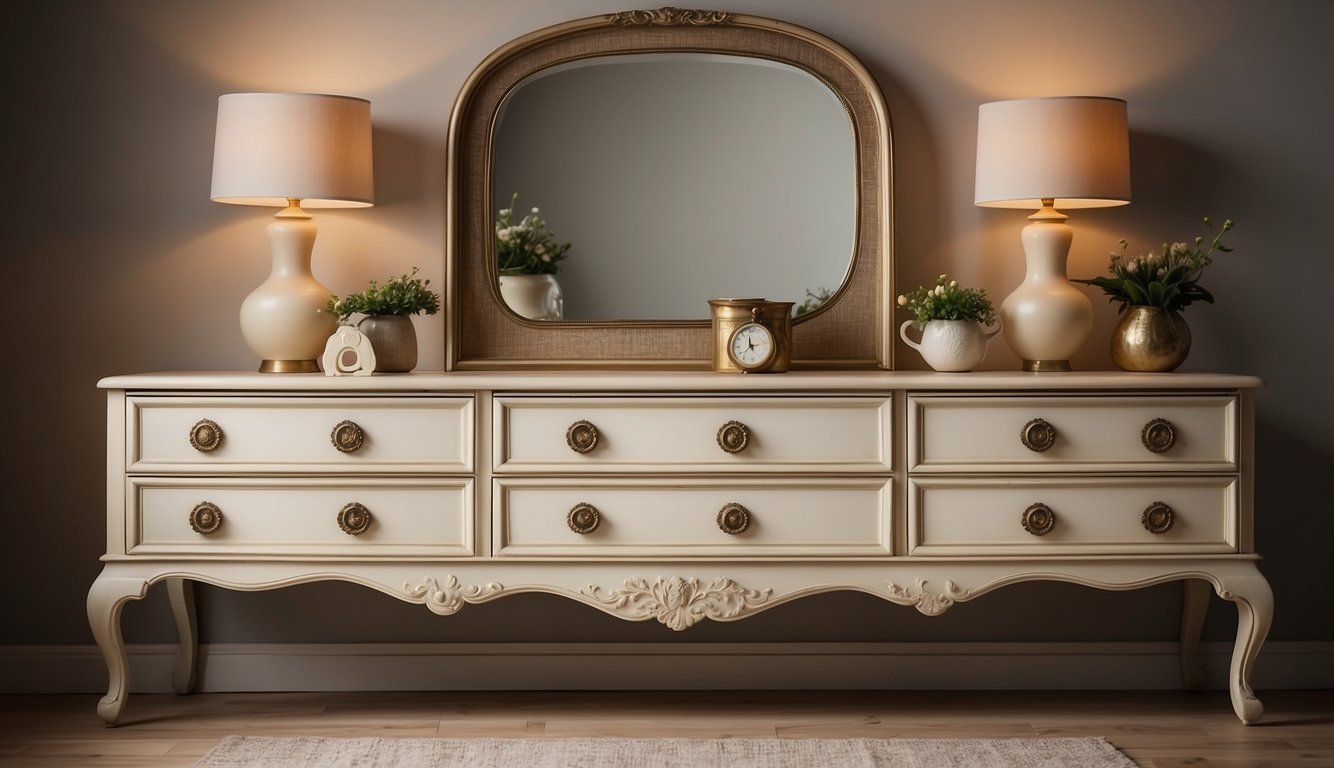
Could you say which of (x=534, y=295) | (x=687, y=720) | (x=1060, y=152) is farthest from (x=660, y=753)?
(x=1060, y=152)

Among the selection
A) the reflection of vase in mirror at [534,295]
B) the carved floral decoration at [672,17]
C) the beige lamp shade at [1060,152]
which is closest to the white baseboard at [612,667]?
the reflection of vase in mirror at [534,295]

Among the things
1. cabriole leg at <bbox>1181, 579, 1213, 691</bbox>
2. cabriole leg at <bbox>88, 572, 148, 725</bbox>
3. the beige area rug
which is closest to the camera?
the beige area rug

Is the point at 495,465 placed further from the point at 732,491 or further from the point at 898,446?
the point at 898,446

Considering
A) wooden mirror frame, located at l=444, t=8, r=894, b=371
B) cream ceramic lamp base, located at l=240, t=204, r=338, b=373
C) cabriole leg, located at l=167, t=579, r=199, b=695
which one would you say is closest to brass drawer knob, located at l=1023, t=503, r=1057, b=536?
wooden mirror frame, located at l=444, t=8, r=894, b=371

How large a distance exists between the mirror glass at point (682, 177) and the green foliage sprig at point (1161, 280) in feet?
2.11

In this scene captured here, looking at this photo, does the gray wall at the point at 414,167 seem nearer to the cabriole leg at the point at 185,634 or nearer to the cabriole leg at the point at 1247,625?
the cabriole leg at the point at 185,634

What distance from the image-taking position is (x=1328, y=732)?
261 cm

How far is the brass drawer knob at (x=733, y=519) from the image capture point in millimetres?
2408

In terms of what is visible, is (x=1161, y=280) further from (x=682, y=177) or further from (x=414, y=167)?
(x=414, y=167)

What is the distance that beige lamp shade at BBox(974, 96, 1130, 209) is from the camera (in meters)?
2.63

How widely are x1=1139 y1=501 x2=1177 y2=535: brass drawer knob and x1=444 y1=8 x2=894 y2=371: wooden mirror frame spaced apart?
2.31 ft

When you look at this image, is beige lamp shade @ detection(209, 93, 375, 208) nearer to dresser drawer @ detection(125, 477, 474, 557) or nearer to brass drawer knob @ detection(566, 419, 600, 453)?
dresser drawer @ detection(125, 477, 474, 557)

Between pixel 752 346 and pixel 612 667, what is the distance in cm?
95

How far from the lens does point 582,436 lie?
2.41 m
